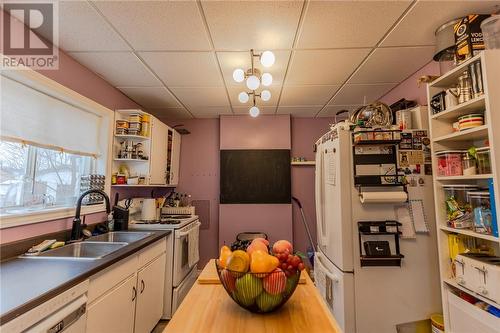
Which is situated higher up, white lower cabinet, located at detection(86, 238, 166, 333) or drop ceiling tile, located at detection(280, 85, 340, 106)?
drop ceiling tile, located at detection(280, 85, 340, 106)

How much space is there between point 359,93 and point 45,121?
305 centimetres

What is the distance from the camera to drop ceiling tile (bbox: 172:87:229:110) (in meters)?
2.63

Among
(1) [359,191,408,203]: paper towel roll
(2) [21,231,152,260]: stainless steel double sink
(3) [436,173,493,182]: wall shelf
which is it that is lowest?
(2) [21,231,152,260]: stainless steel double sink

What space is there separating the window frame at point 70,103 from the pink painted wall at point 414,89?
9.95 feet

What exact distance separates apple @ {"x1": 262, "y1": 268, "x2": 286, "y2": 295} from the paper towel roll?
3.91ft

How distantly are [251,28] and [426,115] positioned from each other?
1.51 m

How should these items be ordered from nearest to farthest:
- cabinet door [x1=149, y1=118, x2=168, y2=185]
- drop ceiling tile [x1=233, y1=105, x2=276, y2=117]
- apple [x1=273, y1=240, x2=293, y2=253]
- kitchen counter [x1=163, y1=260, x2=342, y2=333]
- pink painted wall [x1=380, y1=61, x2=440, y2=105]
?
kitchen counter [x1=163, y1=260, x2=342, y2=333], apple [x1=273, y1=240, x2=293, y2=253], pink painted wall [x1=380, y1=61, x2=440, y2=105], cabinet door [x1=149, y1=118, x2=168, y2=185], drop ceiling tile [x1=233, y1=105, x2=276, y2=117]

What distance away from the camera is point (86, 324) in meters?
1.28

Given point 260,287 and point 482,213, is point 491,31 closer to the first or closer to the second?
point 482,213

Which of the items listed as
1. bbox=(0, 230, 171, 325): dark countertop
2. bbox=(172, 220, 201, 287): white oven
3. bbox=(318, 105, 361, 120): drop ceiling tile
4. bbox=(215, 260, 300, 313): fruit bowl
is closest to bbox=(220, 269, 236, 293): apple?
bbox=(215, 260, 300, 313): fruit bowl

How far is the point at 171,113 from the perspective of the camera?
351cm

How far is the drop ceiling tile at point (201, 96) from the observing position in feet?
8.64

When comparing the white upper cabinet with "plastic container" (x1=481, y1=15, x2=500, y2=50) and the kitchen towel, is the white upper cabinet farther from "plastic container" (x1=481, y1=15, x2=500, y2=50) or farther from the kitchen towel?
"plastic container" (x1=481, y1=15, x2=500, y2=50)

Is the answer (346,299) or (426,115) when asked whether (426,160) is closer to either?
(426,115)
